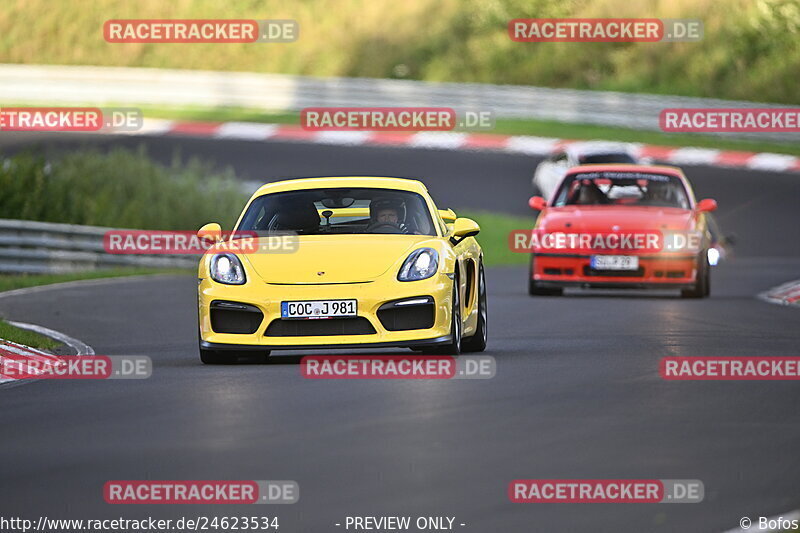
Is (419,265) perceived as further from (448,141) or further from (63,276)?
(448,141)

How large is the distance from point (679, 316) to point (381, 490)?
30.4 feet

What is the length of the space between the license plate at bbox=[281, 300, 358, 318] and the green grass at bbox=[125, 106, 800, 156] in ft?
77.4

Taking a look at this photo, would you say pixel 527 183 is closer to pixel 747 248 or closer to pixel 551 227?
pixel 747 248

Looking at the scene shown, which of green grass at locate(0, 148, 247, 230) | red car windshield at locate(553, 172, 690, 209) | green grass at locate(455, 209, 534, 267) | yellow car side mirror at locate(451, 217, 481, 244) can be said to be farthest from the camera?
green grass at locate(455, 209, 534, 267)

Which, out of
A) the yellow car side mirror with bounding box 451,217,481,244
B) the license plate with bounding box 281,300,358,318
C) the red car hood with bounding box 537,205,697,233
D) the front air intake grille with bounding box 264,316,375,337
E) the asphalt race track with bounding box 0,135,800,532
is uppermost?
the red car hood with bounding box 537,205,697,233

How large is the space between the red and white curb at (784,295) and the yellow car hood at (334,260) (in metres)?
7.19

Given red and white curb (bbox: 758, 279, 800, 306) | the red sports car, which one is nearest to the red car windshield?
the red sports car

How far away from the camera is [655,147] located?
115 feet

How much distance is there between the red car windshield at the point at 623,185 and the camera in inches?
771

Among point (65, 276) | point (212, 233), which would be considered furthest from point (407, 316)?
point (65, 276)

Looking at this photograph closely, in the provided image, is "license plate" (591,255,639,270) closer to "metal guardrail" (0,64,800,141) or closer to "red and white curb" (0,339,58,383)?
"red and white curb" (0,339,58,383)

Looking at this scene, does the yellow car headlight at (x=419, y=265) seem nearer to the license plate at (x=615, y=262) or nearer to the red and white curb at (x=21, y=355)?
the red and white curb at (x=21, y=355)

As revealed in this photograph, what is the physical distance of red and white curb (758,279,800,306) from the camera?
1880 cm

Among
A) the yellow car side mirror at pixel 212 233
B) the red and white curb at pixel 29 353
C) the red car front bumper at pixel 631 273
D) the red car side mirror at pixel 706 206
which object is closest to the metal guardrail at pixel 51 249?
the red car front bumper at pixel 631 273
